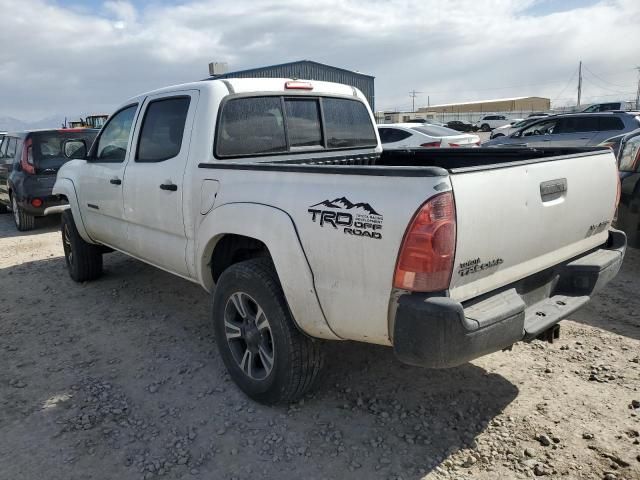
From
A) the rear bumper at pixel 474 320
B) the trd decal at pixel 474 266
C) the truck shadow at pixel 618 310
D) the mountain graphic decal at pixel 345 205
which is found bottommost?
the truck shadow at pixel 618 310

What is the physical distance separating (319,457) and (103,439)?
4.05ft

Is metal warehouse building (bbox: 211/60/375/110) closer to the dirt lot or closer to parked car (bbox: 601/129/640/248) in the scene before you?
parked car (bbox: 601/129/640/248)

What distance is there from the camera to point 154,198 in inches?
151

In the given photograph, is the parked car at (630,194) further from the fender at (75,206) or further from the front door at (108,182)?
the fender at (75,206)

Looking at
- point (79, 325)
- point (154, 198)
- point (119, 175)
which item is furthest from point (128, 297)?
point (154, 198)

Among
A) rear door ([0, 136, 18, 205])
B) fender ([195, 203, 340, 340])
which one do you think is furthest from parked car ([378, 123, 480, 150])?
fender ([195, 203, 340, 340])

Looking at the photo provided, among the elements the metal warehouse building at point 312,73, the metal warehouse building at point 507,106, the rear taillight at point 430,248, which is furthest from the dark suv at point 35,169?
the metal warehouse building at point 507,106

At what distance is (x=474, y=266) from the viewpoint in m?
2.30

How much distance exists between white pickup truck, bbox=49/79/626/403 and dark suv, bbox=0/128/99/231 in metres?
4.94

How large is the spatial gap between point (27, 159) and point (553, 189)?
870cm

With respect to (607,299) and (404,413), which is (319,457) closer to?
(404,413)

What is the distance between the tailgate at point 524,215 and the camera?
2.23 meters

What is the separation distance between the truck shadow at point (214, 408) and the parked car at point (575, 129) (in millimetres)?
8094

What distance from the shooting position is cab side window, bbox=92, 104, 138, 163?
14.5 ft
